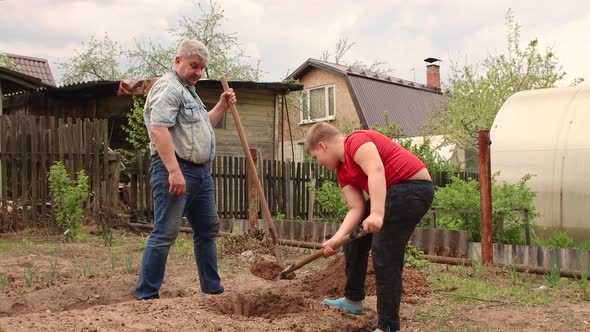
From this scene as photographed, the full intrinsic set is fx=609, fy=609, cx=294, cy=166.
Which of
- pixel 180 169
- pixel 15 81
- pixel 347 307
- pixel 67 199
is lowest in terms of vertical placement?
pixel 347 307

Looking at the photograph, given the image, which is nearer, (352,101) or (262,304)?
(262,304)

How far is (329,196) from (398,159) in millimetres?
5460

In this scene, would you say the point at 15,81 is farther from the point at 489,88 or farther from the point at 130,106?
the point at 489,88

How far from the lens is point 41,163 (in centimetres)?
886

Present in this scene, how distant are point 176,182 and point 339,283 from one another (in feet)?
5.18

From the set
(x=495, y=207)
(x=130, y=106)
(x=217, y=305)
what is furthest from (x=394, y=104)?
(x=217, y=305)

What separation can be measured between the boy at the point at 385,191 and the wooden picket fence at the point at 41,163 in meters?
6.13

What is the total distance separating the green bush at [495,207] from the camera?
261 inches

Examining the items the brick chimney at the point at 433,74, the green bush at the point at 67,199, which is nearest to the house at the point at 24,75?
the green bush at the point at 67,199

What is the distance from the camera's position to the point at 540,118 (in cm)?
836

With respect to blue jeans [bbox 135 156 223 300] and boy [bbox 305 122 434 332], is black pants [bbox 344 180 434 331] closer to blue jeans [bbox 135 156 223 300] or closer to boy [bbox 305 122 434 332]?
boy [bbox 305 122 434 332]

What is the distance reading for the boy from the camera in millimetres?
3338

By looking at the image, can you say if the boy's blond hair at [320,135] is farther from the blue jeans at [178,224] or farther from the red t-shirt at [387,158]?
the blue jeans at [178,224]

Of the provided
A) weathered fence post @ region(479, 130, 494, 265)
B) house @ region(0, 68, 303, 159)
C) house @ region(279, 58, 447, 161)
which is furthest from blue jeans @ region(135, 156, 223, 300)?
house @ region(279, 58, 447, 161)
